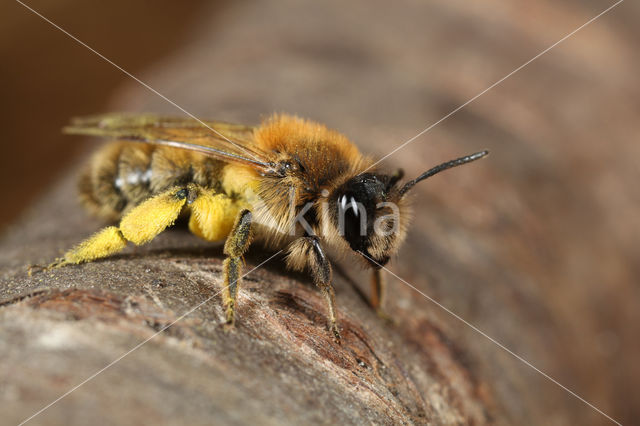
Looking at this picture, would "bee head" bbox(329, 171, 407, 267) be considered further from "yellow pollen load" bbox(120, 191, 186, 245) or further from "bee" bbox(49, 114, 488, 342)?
"yellow pollen load" bbox(120, 191, 186, 245)

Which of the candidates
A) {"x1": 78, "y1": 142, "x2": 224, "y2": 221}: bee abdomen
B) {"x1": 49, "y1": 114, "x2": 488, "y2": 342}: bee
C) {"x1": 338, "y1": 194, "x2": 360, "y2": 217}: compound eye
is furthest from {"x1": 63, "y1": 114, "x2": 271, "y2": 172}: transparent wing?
{"x1": 338, "y1": 194, "x2": 360, "y2": 217}: compound eye

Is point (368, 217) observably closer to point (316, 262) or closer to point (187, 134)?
point (316, 262)

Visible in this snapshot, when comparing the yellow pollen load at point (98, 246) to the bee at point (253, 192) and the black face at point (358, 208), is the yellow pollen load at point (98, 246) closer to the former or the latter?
the bee at point (253, 192)

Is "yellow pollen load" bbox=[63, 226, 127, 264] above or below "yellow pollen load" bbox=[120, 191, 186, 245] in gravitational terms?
below

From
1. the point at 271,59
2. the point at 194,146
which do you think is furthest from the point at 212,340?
the point at 271,59

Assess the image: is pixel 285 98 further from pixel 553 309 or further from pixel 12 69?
pixel 12 69

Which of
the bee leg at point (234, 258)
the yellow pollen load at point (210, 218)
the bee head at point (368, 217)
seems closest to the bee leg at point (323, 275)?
the bee head at point (368, 217)

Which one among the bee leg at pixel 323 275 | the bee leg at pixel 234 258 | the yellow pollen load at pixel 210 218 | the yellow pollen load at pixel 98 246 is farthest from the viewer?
the yellow pollen load at pixel 210 218
